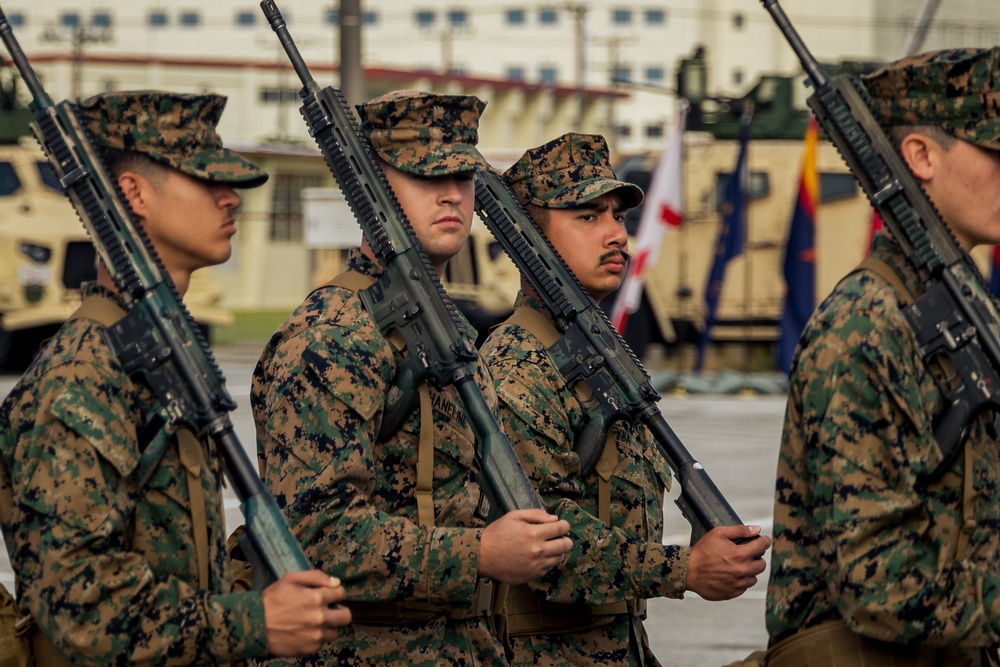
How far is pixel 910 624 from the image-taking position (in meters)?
2.82

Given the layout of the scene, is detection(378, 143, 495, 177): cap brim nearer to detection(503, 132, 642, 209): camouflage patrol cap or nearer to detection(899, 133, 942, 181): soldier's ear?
detection(503, 132, 642, 209): camouflage patrol cap

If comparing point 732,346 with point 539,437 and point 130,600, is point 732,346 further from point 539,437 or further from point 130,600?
point 130,600

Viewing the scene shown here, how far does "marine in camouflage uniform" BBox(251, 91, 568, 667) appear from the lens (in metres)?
3.31

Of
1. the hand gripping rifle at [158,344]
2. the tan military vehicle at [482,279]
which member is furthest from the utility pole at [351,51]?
the hand gripping rifle at [158,344]

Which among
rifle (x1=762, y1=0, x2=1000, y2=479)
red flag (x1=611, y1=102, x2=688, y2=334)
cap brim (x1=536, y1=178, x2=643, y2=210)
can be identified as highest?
rifle (x1=762, y1=0, x2=1000, y2=479)

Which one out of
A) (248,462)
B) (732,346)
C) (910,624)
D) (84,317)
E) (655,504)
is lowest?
(732,346)

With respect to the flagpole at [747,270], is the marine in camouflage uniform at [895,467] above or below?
above

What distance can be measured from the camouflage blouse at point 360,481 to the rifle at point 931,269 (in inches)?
39.5

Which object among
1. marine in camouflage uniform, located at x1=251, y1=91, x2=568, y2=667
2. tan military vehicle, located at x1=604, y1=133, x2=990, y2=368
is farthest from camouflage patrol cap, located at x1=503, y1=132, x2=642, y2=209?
tan military vehicle, located at x1=604, y1=133, x2=990, y2=368

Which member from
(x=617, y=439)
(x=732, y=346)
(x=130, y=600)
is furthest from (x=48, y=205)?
(x=130, y=600)

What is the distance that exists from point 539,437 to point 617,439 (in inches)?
11.0

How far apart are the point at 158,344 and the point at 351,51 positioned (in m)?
9.29

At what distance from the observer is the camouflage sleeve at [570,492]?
3.88 metres

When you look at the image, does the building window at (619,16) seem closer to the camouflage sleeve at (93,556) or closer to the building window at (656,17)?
the building window at (656,17)
